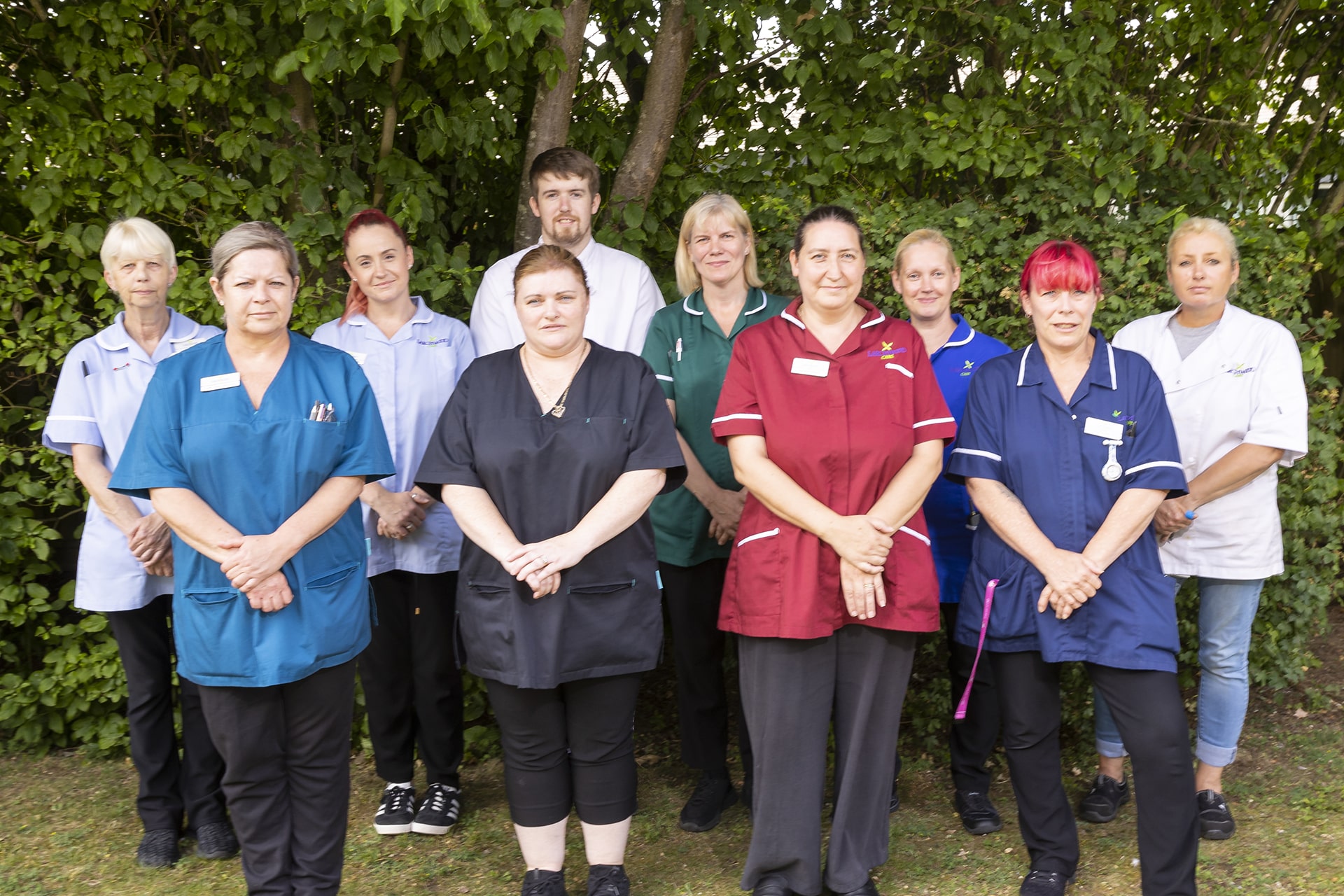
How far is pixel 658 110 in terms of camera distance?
4734 mm

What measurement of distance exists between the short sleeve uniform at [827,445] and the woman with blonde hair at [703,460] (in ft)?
1.43

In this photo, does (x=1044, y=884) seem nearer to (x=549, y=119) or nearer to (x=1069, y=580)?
(x=1069, y=580)

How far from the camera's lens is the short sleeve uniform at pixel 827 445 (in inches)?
119

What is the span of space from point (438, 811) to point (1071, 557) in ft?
7.36

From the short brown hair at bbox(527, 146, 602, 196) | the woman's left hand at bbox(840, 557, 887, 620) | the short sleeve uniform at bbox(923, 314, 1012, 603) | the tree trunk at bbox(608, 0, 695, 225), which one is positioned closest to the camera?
the woman's left hand at bbox(840, 557, 887, 620)

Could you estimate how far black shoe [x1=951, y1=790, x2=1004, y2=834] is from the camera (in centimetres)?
375

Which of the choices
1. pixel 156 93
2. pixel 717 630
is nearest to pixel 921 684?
pixel 717 630

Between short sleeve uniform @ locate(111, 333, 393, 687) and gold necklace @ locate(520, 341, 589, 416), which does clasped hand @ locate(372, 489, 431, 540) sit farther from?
gold necklace @ locate(520, 341, 589, 416)

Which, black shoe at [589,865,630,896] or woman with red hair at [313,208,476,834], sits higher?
woman with red hair at [313,208,476,834]

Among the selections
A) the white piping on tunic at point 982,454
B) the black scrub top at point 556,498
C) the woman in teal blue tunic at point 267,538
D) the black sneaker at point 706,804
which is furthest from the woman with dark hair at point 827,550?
the woman in teal blue tunic at point 267,538

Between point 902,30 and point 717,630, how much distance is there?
2.96 metres

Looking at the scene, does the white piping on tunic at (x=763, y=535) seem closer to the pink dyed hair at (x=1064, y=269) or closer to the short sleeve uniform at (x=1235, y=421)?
the pink dyed hair at (x=1064, y=269)

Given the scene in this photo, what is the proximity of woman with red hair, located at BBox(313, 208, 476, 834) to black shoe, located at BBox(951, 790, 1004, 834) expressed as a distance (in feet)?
5.75

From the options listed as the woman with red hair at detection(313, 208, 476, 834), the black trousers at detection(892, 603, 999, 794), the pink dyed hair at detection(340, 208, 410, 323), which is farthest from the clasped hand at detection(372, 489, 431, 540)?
the black trousers at detection(892, 603, 999, 794)
